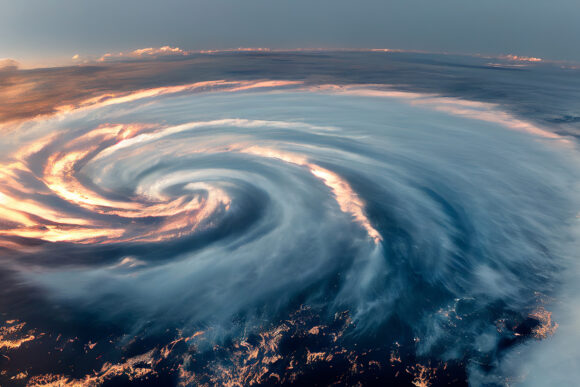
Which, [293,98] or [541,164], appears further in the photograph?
[293,98]

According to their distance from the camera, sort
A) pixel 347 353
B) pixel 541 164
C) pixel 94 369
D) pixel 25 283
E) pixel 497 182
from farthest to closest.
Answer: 1. pixel 541 164
2. pixel 497 182
3. pixel 25 283
4. pixel 347 353
5. pixel 94 369

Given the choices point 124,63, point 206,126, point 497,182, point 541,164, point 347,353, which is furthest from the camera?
point 124,63

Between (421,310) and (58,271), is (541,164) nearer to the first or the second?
(421,310)

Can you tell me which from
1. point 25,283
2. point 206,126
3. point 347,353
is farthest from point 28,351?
point 206,126

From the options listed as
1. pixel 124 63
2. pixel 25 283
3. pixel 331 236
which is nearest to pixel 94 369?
pixel 25 283

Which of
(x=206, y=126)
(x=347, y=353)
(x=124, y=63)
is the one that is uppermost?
(x=124, y=63)

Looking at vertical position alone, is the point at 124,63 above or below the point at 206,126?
above
